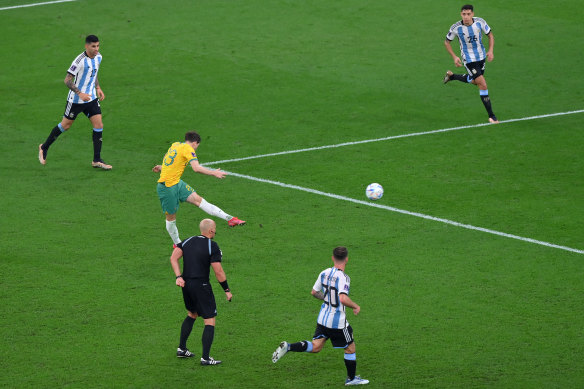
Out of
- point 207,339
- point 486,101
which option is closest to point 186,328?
point 207,339

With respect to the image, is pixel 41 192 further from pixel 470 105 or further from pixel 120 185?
pixel 470 105

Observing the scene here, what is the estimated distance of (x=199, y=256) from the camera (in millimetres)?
12141

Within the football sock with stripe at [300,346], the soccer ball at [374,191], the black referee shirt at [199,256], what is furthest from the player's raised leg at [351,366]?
the soccer ball at [374,191]

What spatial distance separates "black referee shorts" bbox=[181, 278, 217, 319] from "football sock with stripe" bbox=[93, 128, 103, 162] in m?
8.55

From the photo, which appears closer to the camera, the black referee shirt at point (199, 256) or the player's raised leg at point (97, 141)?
the black referee shirt at point (199, 256)

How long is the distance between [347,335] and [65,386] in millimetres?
3668

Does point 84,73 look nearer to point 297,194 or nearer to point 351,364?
point 297,194

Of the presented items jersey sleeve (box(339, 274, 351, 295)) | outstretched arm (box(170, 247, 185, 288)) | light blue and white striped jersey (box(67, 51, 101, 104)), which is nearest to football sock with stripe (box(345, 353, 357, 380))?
jersey sleeve (box(339, 274, 351, 295))

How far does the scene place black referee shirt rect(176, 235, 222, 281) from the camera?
1215 centimetres

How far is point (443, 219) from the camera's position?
17.5m

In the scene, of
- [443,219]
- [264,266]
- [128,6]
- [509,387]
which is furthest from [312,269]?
[128,6]

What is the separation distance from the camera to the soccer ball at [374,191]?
60.0 feet

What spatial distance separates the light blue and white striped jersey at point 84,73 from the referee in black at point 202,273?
852 cm

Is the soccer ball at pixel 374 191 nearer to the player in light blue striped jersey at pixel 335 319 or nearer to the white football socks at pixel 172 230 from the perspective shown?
the white football socks at pixel 172 230
